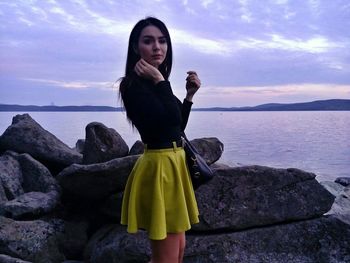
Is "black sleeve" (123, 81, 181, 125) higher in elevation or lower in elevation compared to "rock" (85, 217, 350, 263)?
higher

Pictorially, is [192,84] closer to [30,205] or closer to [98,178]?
[98,178]

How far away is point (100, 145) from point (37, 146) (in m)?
1.68

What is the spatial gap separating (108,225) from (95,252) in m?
0.66

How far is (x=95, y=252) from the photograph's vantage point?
21.5 ft

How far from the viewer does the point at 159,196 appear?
3.84 metres

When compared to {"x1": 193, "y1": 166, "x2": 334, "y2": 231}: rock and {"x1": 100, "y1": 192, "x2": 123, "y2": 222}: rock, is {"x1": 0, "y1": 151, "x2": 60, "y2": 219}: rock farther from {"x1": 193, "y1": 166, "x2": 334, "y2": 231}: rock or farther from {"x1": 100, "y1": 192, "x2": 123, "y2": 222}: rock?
{"x1": 193, "y1": 166, "x2": 334, "y2": 231}: rock

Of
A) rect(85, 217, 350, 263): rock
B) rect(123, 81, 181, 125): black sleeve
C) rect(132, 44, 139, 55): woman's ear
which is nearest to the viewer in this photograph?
rect(123, 81, 181, 125): black sleeve

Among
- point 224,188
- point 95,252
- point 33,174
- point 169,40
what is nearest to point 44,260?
point 95,252

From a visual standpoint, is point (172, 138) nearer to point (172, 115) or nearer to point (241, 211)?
point (172, 115)

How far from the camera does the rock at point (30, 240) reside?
596 cm

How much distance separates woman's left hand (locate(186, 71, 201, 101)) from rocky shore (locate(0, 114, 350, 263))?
229cm

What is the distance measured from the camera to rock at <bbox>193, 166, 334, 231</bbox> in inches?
256

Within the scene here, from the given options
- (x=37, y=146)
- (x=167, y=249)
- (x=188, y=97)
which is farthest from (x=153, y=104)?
(x=37, y=146)

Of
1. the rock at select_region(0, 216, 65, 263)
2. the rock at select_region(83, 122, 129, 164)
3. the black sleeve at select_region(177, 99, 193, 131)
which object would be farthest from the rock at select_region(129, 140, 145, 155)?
the black sleeve at select_region(177, 99, 193, 131)
